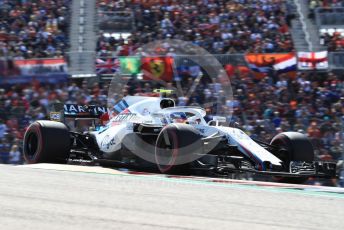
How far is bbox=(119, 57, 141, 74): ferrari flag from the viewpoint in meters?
21.5

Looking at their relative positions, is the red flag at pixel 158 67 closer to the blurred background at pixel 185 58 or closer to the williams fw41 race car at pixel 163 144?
the blurred background at pixel 185 58

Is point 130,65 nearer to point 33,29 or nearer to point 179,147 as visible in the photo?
point 33,29

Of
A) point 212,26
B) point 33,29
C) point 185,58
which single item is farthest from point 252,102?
point 33,29

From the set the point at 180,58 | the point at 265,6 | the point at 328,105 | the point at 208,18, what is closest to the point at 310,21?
the point at 265,6

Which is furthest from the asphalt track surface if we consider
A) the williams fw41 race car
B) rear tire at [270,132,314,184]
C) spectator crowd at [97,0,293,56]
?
spectator crowd at [97,0,293,56]

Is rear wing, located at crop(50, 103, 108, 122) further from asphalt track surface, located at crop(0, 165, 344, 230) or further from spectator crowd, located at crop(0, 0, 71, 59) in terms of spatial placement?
spectator crowd, located at crop(0, 0, 71, 59)

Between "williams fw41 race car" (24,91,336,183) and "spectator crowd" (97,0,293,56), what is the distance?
380 inches

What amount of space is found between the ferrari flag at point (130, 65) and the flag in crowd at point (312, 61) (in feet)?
16.5

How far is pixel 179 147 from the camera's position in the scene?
36.5 ft

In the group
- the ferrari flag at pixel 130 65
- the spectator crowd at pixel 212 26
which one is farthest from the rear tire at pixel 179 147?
the spectator crowd at pixel 212 26

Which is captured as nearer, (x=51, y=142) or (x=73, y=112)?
(x=51, y=142)

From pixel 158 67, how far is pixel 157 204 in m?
15.0

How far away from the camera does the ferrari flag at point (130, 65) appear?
21484mm

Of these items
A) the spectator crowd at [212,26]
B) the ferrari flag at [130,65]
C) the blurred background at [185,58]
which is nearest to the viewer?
the blurred background at [185,58]
